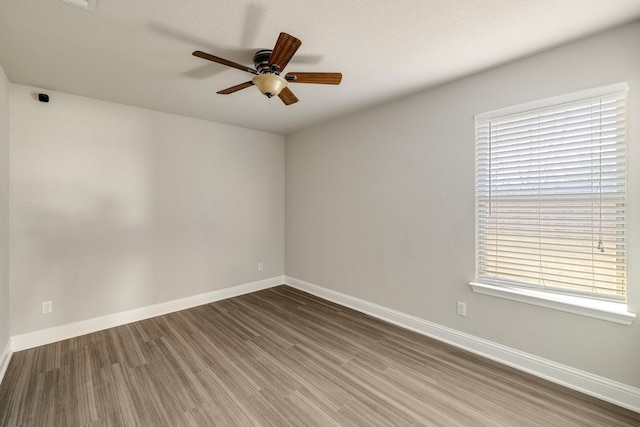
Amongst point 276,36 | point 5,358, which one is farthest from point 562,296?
point 5,358

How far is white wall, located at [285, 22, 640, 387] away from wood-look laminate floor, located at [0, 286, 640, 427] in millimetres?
354

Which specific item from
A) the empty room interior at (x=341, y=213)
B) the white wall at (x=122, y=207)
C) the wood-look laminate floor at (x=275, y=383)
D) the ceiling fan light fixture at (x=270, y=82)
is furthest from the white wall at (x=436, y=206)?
the ceiling fan light fixture at (x=270, y=82)

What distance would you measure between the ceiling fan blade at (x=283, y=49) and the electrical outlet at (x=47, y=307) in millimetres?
3192

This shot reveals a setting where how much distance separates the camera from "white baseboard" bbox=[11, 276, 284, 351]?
105 inches

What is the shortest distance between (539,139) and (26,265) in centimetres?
473

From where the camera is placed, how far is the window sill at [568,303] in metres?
1.84

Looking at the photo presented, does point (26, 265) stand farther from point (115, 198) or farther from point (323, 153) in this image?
point (323, 153)

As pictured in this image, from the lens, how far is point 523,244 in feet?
7.60

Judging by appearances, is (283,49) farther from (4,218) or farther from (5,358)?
(5,358)

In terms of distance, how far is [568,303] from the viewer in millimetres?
2018

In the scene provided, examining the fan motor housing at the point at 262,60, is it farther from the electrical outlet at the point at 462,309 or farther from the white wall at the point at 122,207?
the electrical outlet at the point at 462,309

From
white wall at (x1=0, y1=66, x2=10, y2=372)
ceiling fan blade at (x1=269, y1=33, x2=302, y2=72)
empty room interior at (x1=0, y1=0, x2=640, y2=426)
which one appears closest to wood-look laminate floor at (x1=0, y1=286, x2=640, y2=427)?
empty room interior at (x1=0, y1=0, x2=640, y2=426)

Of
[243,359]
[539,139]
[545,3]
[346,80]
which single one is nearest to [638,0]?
[545,3]

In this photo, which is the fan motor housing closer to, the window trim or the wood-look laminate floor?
the window trim
